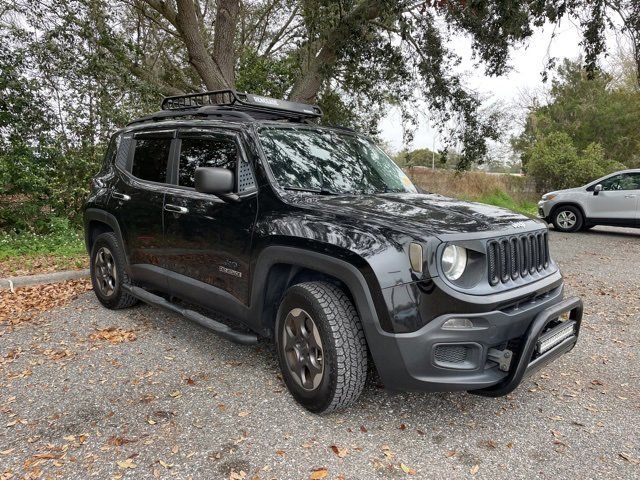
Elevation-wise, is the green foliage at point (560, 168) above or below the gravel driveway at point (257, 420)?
above

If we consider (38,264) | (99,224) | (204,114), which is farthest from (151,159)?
(38,264)

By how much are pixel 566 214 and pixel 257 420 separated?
11247 millimetres

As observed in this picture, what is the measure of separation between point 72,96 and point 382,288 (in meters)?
8.96

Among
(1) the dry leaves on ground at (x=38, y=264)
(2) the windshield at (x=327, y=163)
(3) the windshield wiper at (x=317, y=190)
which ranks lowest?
(1) the dry leaves on ground at (x=38, y=264)

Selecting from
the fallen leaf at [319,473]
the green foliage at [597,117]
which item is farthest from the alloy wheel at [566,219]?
the green foliage at [597,117]

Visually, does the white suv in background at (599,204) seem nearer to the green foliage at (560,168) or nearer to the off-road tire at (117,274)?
the green foliage at (560,168)

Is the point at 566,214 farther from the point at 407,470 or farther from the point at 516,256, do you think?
the point at 407,470

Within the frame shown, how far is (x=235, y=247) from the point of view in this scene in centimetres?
331

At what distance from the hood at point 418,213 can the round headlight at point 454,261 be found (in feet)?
0.31

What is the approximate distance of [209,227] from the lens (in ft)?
11.5

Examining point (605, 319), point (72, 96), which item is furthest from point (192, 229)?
point (72, 96)

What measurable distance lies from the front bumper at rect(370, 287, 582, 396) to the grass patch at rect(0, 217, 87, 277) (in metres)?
5.46

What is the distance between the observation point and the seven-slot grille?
2646 millimetres

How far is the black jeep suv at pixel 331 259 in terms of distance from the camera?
8.25 feet
